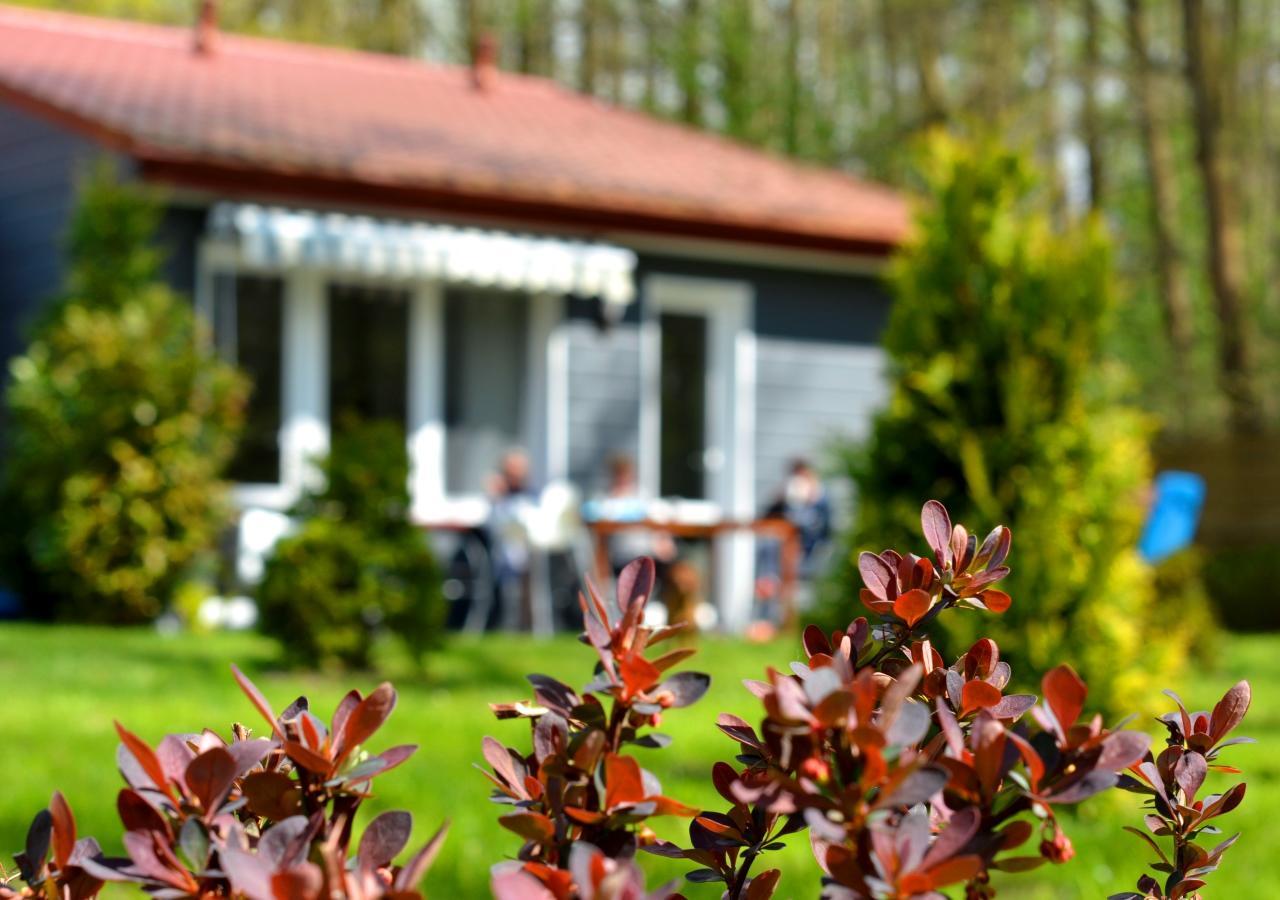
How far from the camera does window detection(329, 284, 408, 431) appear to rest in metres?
13.4

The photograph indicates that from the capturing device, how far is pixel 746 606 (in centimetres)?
1474

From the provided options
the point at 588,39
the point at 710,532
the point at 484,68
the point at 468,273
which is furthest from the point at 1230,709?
the point at 588,39

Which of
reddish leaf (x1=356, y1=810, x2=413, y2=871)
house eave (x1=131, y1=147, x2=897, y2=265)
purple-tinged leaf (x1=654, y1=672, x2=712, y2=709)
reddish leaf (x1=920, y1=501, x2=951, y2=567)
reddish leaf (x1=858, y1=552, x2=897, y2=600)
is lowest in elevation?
reddish leaf (x1=356, y1=810, x2=413, y2=871)

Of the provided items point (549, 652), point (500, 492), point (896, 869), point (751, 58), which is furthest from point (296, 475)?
point (751, 58)

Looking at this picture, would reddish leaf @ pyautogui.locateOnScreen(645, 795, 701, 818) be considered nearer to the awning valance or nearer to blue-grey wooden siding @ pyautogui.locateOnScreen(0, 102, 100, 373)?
the awning valance

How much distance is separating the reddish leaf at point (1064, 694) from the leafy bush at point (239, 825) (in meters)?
0.49

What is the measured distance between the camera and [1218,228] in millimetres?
20609

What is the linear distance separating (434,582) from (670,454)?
6265 mm

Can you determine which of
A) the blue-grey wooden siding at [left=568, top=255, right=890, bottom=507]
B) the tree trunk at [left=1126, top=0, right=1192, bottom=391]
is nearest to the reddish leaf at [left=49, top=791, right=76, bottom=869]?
the blue-grey wooden siding at [left=568, top=255, right=890, bottom=507]

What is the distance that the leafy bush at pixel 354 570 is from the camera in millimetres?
8648

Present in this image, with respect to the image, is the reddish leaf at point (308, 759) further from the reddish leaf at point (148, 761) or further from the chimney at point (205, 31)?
the chimney at point (205, 31)

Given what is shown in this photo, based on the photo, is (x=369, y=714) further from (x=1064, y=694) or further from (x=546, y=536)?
(x=546, y=536)

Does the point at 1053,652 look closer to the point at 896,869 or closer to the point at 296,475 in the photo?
the point at 896,869

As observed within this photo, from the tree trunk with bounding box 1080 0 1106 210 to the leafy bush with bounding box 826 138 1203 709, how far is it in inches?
719
